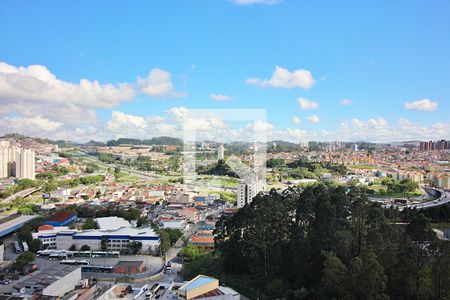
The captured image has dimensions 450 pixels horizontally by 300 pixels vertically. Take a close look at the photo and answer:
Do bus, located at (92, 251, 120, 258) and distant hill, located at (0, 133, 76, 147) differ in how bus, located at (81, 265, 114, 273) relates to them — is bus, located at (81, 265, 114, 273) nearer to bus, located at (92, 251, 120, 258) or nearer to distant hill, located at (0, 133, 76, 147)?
bus, located at (92, 251, 120, 258)

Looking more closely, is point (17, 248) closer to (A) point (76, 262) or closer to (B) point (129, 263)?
(A) point (76, 262)

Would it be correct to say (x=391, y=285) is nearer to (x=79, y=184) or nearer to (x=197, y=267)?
(x=197, y=267)

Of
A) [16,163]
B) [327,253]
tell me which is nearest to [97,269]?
[327,253]

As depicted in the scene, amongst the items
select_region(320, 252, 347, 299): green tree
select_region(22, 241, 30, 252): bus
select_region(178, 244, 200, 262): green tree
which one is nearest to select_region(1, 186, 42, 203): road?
select_region(22, 241, 30, 252): bus

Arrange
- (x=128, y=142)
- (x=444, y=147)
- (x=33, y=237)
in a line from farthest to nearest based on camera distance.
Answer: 1. (x=128, y=142)
2. (x=444, y=147)
3. (x=33, y=237)

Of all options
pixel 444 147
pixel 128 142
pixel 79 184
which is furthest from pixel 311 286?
pixel 128 142

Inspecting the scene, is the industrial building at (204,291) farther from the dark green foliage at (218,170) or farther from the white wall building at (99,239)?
the dark green foliage at (218,170)
